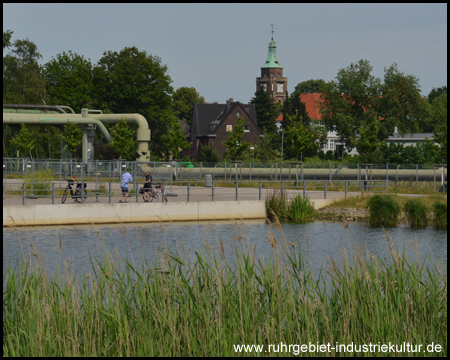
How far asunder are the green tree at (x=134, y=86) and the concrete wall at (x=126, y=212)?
165ft

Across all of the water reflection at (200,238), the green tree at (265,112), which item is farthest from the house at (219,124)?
the water reflection at (200,238)

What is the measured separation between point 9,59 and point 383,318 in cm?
7928

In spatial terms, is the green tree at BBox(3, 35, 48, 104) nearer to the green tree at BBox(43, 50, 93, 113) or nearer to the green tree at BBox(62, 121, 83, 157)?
the green tree at BBox(43, 50, 93, 113)

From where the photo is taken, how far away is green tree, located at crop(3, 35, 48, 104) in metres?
79.6

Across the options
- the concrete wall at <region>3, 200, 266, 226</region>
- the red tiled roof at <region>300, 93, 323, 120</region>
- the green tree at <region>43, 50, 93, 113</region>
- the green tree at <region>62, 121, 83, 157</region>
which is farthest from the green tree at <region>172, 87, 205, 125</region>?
the concrete wall at <region>3, 200, 266, 226</region>

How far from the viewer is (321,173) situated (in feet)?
177

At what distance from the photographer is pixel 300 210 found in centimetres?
3044

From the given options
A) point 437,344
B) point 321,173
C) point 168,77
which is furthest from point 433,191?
point 168,77

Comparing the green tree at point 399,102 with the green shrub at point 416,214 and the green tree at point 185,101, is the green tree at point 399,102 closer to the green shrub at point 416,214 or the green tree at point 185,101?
the green tree at point 185,101

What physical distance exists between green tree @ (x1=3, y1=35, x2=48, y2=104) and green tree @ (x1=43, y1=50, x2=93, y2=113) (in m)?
1.27

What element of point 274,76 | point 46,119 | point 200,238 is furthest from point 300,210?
point 274,76

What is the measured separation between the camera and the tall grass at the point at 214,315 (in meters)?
7.59

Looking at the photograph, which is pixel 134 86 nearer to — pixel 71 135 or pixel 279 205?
pixel 71 135

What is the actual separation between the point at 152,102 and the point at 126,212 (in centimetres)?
5286
